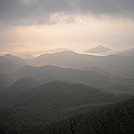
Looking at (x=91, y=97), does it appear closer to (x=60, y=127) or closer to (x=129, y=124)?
(x=60, y=127)

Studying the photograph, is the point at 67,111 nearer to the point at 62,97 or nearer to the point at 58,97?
the point at 62,97

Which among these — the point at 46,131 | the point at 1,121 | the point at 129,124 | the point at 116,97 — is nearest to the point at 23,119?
the point at 1,121

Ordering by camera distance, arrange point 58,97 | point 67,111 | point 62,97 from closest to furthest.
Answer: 1. point 67,111
2. point 62,97
3. point 58,97

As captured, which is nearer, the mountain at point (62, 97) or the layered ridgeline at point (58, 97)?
the mountain at point (62, 97)

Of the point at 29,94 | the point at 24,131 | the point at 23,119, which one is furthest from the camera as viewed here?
the point at 29,94

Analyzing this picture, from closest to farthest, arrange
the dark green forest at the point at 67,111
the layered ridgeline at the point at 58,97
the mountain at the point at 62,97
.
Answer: the dark green forest at the point at 67,111
the mountain at the point at 62,97
the layered ridgeline at the point at 58,97

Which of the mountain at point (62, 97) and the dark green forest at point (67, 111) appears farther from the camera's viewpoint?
the mountain at point (62, 97)

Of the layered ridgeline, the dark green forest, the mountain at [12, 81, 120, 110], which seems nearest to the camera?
the dark green forest

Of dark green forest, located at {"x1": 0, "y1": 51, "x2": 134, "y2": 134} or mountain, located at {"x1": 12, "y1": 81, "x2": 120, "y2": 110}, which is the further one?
mountain, located at {"x1": 12, "y1": 81, "x2": 120, "y2": 110}

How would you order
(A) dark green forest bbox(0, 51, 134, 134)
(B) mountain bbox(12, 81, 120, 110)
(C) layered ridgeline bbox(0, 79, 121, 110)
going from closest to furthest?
(A) dark green forest bbox(0, 51, 134, 134) → (B) mountain bbox(12, 81, 120, 110) → (C) layered ridgeline bbox(0, 79, 121, 110)

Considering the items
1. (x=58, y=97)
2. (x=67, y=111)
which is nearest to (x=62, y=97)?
(x=58, y=97)

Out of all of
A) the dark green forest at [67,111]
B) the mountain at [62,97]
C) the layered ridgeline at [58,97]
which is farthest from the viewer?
the layered ridgeline at [58,97]
